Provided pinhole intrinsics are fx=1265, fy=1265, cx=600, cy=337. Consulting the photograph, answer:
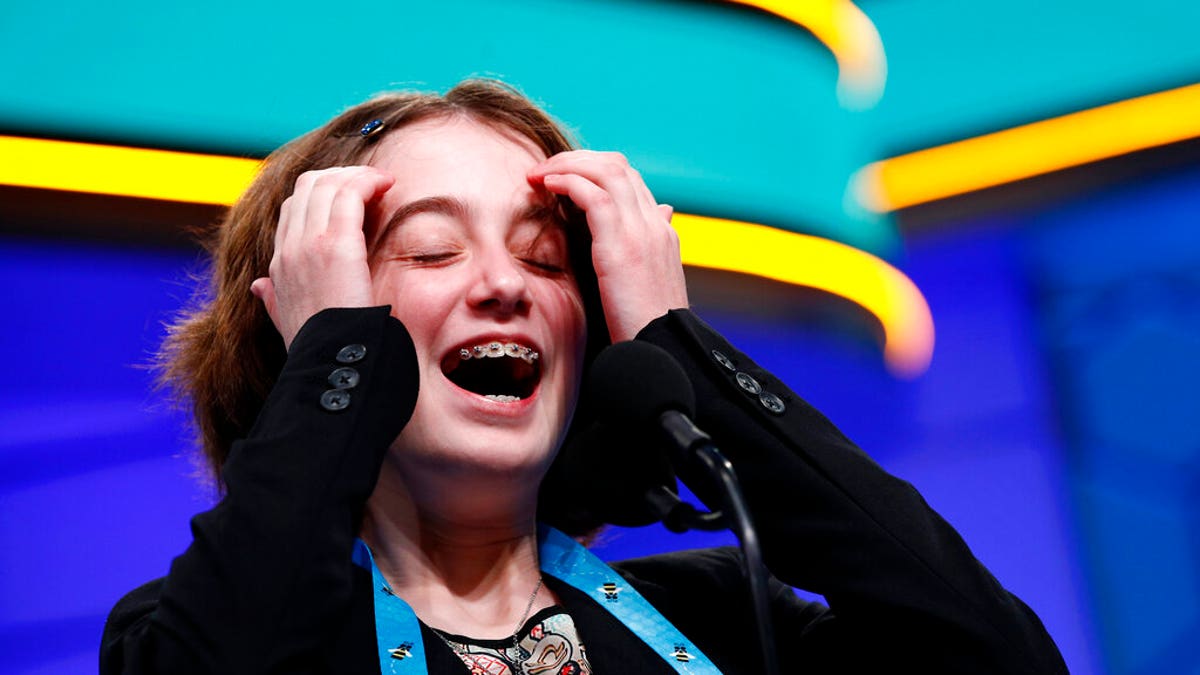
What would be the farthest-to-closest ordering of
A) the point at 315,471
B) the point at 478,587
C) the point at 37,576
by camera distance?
1. the point at 37,576
2. the point at 478,587
3. the point at 315,471

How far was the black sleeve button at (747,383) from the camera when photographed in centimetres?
128

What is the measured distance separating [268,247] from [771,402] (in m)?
0.63

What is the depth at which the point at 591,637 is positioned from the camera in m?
1.31

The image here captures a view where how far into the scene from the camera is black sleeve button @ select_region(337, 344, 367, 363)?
1186mm

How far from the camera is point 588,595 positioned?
1.37 meters

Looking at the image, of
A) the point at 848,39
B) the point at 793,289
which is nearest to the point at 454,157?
the point at 793,289

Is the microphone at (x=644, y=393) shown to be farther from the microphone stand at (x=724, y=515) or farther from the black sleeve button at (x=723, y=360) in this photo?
the black sleeve button at (x=723, y=360)

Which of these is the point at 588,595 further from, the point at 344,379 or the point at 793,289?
the point at 793,289

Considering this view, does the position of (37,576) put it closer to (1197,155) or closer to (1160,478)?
(1160,478)

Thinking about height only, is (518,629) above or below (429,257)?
below

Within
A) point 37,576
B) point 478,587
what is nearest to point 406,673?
point 478,587

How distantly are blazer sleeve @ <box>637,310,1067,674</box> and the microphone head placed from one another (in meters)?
0.24

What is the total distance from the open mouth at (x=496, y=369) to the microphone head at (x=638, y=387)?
0.93ft

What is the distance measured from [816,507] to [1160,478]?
5.25 feet
